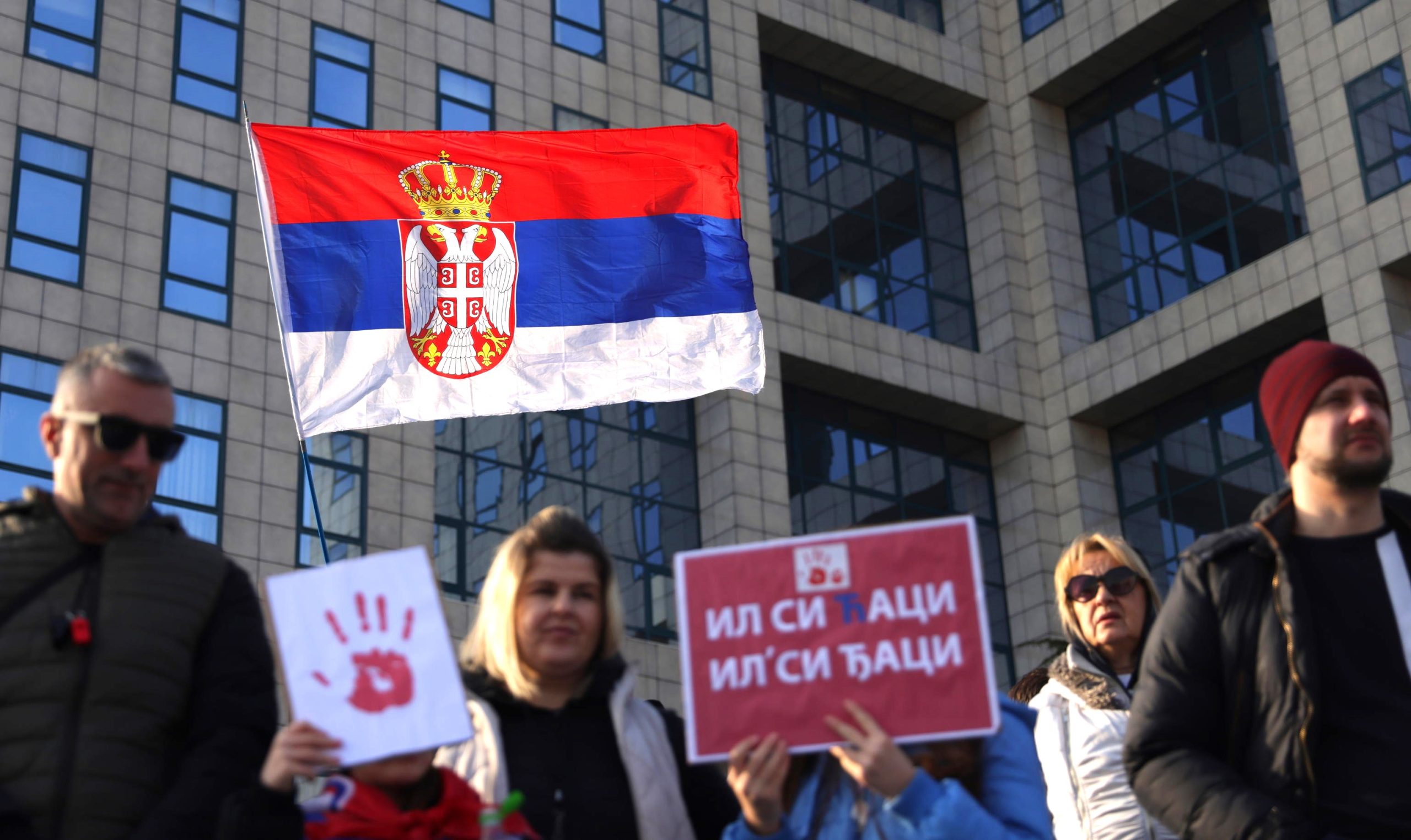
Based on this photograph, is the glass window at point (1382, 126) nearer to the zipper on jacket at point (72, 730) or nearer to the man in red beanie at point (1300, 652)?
the man in red beanie at point (1300, 652)

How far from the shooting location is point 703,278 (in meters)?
15.7

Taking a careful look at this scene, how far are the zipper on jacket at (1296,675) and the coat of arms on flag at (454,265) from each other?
9734 mm

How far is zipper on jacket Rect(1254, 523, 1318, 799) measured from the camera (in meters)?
5.61

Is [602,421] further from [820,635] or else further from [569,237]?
[820,635]

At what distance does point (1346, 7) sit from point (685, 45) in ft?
38.3

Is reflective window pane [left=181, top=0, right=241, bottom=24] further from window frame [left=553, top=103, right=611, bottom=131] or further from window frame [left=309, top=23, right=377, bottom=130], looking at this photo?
window frame [left=553, top=103, right=611, bottom=131]

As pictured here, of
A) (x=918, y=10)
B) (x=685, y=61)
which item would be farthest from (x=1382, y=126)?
(x=685, y=61)

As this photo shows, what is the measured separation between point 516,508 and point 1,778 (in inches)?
1016

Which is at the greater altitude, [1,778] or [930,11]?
[930,11]

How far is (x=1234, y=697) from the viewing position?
5.84 m

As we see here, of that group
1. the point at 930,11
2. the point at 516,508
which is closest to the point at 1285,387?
the point at 516,508

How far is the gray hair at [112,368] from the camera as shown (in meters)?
5.75

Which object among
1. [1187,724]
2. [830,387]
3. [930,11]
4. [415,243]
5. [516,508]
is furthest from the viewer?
[930,11]

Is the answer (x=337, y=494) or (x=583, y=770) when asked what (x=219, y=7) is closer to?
(x=337, y=494)
